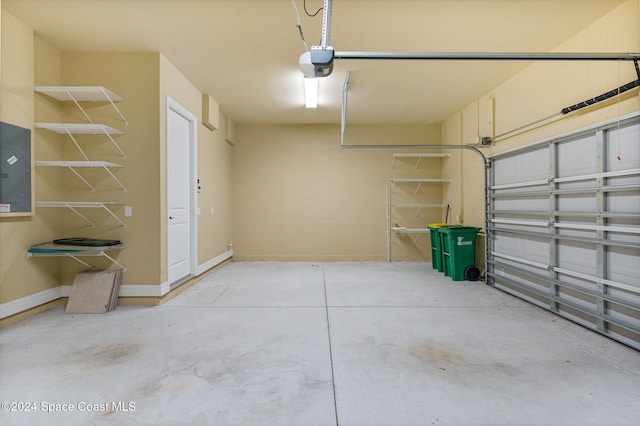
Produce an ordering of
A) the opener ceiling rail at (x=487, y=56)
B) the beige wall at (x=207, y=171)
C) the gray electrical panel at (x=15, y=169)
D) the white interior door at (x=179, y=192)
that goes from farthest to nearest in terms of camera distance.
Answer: the white interior door at (x=179, y=192) < the beige wall at (x=207, y=171) < the gray electrical panel at (x=15, y=169) < the opener ceiling rail at (x=487, y=56)

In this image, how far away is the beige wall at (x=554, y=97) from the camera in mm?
2938

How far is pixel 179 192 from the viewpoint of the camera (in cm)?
467

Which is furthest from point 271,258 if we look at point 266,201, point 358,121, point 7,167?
point 7,167

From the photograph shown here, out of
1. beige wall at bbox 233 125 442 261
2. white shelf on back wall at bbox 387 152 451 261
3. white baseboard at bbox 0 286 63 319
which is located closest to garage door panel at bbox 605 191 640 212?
white shelf on back wall at bbox 387 152 451 261

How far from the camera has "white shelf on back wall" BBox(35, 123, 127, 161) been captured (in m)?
3.43

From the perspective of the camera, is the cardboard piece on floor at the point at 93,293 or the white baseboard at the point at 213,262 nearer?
the cardboard piece on floor at the point at 93,293

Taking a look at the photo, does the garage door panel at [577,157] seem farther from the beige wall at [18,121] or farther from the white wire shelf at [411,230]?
the beige wall at [18,121]

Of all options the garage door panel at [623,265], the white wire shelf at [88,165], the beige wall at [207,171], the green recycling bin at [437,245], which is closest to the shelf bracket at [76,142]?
the white wire shelf at [88,165]

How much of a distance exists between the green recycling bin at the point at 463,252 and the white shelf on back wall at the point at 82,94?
517 cm

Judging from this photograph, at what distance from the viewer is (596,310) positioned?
310 cm

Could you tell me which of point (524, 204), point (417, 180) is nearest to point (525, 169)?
point (524, 204)

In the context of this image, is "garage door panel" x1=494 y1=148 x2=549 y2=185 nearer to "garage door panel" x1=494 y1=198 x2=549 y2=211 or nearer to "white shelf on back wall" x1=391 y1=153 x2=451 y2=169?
"garage door panel" x1=494 y1=198 x2=549 y2=211

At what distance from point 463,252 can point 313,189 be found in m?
3.52

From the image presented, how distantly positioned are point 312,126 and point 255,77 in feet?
8.93
